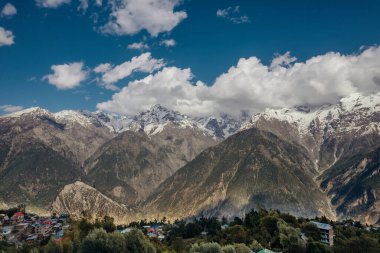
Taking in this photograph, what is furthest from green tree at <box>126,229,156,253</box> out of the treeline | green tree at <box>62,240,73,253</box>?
green tree at <box>62,240,73,253</box>

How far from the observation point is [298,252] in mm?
147750

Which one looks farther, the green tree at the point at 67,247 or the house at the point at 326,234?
the house at the point at 326,234

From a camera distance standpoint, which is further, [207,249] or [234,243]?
[234,243]

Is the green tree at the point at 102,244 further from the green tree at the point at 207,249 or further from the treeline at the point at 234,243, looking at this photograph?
the green tree at the point at 207,249

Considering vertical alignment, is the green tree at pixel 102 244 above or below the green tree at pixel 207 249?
above

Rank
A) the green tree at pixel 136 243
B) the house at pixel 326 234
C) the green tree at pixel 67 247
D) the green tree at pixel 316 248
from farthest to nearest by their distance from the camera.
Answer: the house at pixel 326 234 → the green tree at pixel 316 248 → the green tree at pixel 67 247 → the green tree at pixel 136 243

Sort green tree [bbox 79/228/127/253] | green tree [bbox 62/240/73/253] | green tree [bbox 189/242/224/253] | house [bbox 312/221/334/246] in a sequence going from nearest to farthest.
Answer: green tree [bbox 79/228/127/253] → green tree [bbox 189/242/224/253] → green tree [bbox 62/240/73/253] → house [bbox 312/221/334/246]

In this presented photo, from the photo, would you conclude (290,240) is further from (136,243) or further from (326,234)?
(136,243)

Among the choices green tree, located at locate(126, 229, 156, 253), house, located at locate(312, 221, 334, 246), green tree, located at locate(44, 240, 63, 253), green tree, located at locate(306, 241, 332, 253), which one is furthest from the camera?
house, located at locate(312, 221, 334, 246)

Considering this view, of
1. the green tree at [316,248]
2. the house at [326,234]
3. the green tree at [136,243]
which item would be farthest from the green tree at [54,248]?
the house at [326,234]

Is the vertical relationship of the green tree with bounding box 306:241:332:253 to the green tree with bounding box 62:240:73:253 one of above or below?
below

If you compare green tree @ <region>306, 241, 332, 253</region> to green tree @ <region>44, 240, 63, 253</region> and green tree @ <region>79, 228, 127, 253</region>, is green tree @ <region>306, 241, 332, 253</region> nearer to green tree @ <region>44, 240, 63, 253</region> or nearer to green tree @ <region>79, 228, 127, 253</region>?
green tree @ <region>79, 228, 127, 253</region>

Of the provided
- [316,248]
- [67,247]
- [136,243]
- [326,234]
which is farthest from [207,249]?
[326,234]

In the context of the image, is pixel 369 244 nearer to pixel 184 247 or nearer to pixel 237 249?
pixel 237 249
